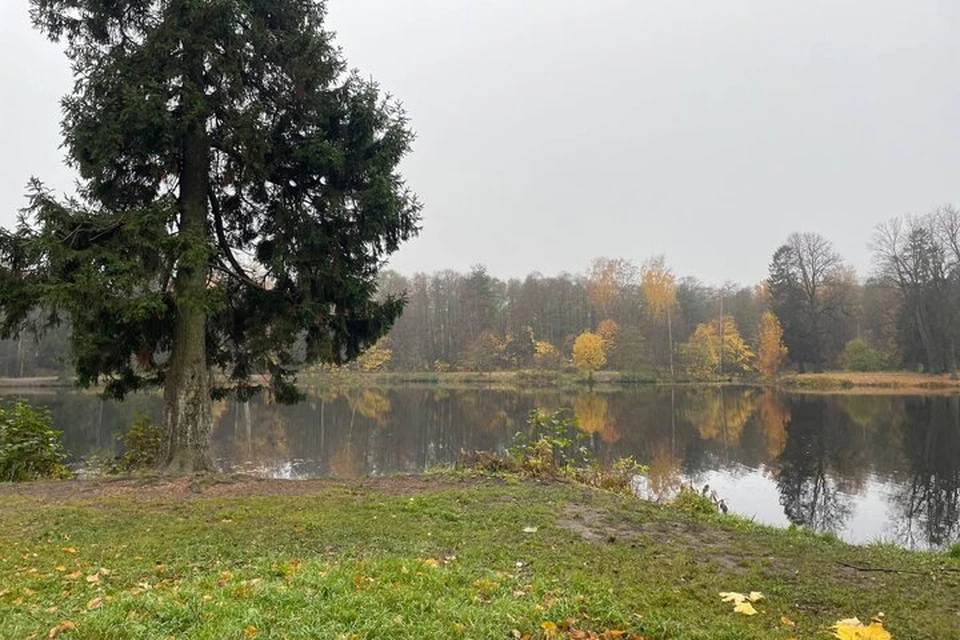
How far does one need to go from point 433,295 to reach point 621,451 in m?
57.2

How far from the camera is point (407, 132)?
1116 centimetres

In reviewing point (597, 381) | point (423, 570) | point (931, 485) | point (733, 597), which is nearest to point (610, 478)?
point (733, 597)

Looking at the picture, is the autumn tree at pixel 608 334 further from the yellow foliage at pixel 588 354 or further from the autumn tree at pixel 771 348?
the autumn tree at pixel 771 348

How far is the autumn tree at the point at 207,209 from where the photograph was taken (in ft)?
29.7

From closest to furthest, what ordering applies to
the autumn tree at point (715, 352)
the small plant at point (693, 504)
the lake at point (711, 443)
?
the small plant at point (693, 504) < the lake at point (711, 443) < the autumn tree at point (715, 352)

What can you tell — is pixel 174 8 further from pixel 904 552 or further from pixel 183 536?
pixel 904 552

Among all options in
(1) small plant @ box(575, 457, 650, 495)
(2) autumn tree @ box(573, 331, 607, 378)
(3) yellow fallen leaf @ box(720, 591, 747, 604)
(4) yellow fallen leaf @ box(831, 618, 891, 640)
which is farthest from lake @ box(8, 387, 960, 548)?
(2) autumn tree @ box(573, 331, 607, 378)

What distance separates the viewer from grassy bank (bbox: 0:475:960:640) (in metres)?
3.67

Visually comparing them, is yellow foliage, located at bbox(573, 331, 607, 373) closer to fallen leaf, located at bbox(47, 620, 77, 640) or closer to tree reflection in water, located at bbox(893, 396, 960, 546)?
tree reflection in water, located at bbox(893, 396, 960, 546)

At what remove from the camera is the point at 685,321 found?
69125mm

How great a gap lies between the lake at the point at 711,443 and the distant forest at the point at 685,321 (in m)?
16.4

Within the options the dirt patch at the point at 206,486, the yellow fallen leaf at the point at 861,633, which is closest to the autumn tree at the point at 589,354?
the dirt patch at the point at 206,486

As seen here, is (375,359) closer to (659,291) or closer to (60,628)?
(659,291)

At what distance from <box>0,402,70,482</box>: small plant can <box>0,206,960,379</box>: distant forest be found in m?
36.3
